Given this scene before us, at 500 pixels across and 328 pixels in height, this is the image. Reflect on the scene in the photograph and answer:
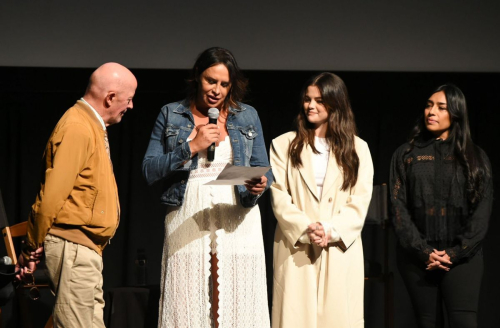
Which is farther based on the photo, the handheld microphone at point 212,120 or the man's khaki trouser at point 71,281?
the handheld microphone at point 212,120

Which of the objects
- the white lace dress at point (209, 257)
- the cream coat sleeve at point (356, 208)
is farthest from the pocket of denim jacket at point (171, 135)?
the cream coat sleeve at point (356, 208)

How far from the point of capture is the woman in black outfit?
367cm

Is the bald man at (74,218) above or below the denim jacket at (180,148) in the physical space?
below

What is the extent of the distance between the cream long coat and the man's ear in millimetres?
1078

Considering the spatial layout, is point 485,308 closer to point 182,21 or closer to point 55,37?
point 182,21

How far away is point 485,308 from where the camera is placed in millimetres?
5473

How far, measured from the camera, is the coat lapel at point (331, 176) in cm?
357

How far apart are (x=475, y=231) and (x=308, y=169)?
3.07 ft

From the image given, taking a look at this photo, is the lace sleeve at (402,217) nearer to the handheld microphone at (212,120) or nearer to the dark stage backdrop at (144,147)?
the handheld microphone at (212,120)

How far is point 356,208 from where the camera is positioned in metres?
3.58

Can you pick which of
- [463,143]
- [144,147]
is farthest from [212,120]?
[144,147]

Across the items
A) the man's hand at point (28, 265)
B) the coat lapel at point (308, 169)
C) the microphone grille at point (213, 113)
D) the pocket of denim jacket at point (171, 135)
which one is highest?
the microphone grille at point (213, 113)

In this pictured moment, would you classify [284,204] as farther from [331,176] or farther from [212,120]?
[212,120]

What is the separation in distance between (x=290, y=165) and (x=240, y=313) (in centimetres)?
85
